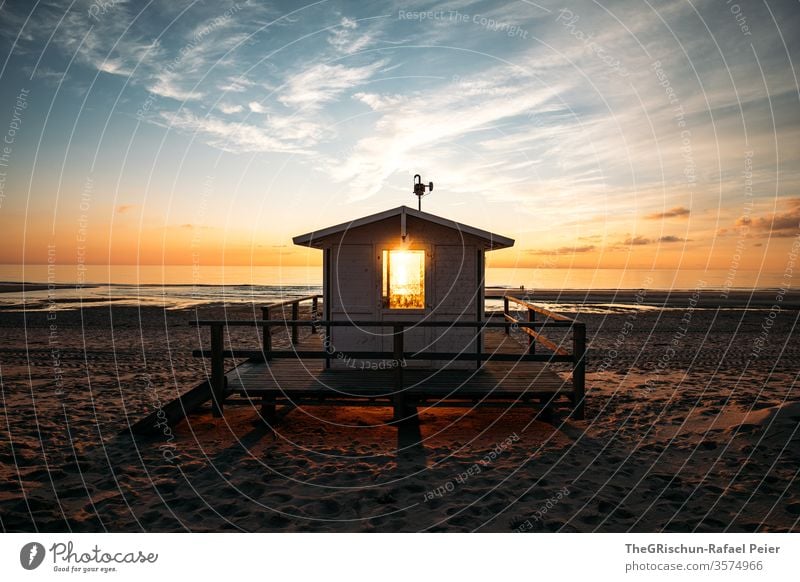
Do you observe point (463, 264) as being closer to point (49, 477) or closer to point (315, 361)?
point (315, 361)

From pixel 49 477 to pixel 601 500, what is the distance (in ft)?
24.4

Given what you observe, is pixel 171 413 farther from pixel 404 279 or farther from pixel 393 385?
pixel 404 279

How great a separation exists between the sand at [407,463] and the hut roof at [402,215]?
3.73 meters

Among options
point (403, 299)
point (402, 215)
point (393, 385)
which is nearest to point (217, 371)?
point (393, 385)

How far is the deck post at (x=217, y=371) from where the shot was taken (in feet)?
27.9

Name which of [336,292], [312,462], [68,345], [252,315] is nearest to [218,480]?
[312,462]

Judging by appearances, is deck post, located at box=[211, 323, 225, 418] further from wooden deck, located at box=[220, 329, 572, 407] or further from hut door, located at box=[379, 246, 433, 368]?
hut door, located at box=[379, 246, 433, 368]

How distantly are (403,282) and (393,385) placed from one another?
2.69m

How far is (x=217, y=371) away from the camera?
8578mm

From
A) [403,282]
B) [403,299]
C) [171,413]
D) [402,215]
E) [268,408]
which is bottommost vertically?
[268,408]

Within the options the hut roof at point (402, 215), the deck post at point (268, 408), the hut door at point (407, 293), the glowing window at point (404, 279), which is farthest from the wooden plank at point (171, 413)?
the glowing window at point (404, 279)
